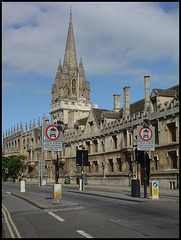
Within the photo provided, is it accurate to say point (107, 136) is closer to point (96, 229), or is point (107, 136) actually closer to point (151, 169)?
point (151, 169)

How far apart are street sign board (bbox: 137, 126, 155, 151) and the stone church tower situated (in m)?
64.4

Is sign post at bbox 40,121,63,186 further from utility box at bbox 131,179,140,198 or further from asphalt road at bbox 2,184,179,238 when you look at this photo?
utility box at bbox 131,179,140,198

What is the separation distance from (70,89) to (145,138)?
237 ft

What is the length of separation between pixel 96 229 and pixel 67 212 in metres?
4.81

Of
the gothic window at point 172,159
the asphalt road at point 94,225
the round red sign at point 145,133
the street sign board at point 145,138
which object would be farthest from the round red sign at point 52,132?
the gothic window at point 172,159

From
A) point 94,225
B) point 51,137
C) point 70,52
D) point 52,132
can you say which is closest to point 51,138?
point 51,137

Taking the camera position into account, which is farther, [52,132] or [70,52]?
[70,52]

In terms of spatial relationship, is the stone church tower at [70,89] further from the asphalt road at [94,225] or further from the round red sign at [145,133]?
the asphalt road at [94,225]

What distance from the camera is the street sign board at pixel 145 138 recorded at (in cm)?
2258

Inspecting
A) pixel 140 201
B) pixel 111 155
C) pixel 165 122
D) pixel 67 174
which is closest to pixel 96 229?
pixel 140 201

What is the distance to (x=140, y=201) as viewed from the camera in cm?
1998

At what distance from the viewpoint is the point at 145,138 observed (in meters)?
22.8

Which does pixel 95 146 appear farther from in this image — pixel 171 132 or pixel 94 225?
pixel 94 225

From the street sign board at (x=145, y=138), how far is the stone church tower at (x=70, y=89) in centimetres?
6445
